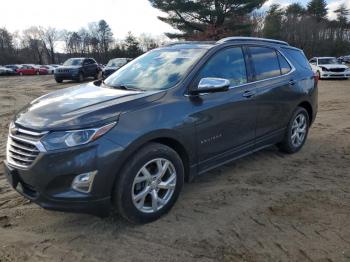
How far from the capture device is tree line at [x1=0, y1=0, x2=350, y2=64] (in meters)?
37.1

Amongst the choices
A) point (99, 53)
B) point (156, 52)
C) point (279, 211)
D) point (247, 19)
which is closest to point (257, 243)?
point (279, 211)

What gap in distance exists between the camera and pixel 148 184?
358 centimetres

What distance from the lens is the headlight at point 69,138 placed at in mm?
3076

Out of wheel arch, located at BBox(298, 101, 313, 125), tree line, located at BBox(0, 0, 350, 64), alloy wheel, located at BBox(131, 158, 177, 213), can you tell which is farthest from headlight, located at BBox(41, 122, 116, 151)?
tree line, located at BBox(0, 0, 350, 64)

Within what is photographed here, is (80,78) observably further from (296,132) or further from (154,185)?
(154,185)

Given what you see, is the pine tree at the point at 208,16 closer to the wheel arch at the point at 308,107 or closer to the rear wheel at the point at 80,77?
the rear wheel at the point at 80,77

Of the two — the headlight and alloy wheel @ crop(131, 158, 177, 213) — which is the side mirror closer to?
alloy wheel @ crop(131, 158, 177, 213)

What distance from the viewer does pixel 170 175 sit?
3785mm

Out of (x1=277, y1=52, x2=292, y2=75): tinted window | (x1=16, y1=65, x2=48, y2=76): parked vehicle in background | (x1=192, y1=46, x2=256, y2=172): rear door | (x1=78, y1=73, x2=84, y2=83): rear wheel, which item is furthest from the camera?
(x1=16, y1=65, x2=48, y2=76): parked vehicle in background

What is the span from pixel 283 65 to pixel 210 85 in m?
2.13

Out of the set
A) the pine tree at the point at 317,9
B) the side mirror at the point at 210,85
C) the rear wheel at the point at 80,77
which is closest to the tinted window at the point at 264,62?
the side mirror at the point at 210,85

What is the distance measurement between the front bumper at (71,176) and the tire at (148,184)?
14 cm

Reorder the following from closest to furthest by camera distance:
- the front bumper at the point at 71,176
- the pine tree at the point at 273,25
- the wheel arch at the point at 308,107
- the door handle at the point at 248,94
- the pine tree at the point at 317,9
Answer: the front bumper at the point at 71,176 < the door handle at the point at 248,94 < the wheel arch at the point at 308,107 < the pine tree at the point at 273,25 < the pine tree at the point at 317,9

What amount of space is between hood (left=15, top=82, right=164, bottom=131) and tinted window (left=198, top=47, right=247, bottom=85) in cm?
82
